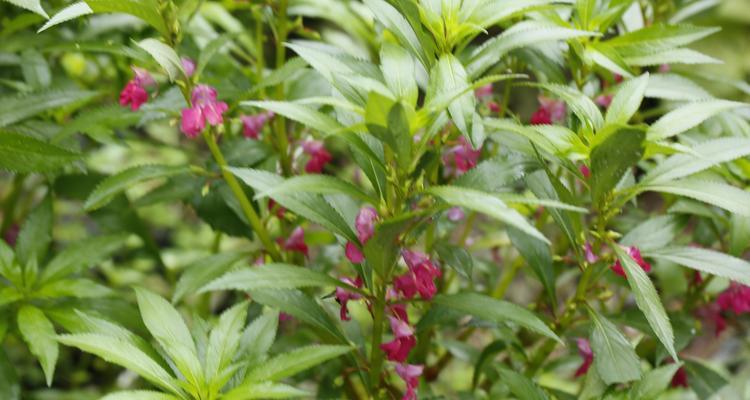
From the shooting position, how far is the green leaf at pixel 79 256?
1.30m

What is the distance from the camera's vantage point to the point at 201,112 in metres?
1.11

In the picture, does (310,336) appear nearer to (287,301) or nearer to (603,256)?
(287,301)

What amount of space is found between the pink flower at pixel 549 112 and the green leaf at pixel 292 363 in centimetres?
67

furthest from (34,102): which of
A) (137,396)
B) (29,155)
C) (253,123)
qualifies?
(137,396)

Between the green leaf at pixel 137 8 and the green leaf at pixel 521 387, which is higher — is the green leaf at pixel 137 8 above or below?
above

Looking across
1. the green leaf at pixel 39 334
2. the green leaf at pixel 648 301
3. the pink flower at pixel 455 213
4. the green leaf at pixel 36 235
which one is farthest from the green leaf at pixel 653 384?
the green leaf at pixel 36 235

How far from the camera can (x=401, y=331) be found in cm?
108

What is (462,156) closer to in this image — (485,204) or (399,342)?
(399,342)

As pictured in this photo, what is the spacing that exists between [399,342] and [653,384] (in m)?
0.36

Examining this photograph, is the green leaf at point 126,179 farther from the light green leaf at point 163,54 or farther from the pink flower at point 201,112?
the light green leaf at point 163,54

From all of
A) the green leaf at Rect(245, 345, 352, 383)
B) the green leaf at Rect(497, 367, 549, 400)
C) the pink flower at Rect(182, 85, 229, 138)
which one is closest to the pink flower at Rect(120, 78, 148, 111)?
the pink flower at Rect(182, 85, 229, 138)

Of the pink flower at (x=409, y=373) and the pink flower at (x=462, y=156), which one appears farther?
the pink flower at (x=462, y=156)

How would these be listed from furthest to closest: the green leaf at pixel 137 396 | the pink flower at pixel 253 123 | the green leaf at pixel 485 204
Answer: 1. the pink flower at pixel 253 123
2. the green leaf at pixel 137 396
3. the green leaf at pixel 485 204

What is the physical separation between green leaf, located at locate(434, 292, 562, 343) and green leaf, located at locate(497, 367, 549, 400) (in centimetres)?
9
